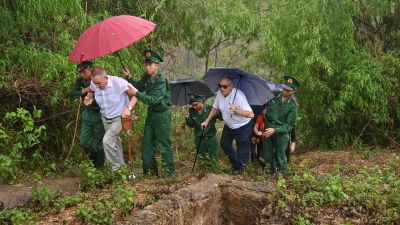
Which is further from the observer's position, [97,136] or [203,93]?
[203,93]

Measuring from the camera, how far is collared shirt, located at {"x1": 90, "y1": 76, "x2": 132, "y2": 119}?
6.44 m

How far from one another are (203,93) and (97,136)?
2.10m

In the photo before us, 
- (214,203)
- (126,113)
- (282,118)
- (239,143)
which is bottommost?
(214,203)

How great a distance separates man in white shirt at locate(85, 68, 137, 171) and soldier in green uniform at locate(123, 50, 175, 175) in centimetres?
19

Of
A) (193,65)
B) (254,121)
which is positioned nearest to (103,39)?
(254,121)

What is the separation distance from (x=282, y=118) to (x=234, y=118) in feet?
2.17

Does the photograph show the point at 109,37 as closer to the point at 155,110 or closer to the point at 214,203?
the point at 155,110

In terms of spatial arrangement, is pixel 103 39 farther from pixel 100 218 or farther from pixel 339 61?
pixel 339 61

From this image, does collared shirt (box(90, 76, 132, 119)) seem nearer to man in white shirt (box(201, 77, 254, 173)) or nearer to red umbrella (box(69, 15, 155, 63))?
red umbrella (box(69, 15, 155, 63))

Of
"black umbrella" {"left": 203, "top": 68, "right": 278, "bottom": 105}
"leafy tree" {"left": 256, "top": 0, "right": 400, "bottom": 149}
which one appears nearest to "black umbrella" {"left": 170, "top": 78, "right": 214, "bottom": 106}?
"black umbrella" {"left": 203, "top": 68, "right": 278, "bottom": 105}

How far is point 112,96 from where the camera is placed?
6449mm

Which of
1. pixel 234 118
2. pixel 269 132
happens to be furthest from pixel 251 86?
pixel 269 132

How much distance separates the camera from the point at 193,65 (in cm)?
1419

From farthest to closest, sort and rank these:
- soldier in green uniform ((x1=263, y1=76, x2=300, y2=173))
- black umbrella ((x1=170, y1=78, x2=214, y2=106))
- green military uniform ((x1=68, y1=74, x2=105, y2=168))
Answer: black umbrella ((x1=170, y1=78, x2=214, y2=106)), soldier in green uniform ((x1=263, y1=76, x2=300, y2=173)), green military uniform ((x1=68, y1=74, x2=105, y2=168))
